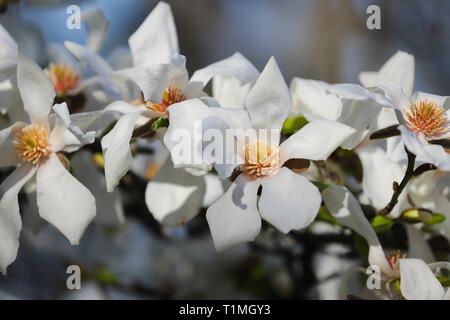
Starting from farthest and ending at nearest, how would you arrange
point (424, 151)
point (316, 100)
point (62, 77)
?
point (62, 77), point (316, 100), point (424, 151)

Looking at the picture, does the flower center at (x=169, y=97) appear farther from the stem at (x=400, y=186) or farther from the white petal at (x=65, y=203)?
the stem at (x=400, y=186)

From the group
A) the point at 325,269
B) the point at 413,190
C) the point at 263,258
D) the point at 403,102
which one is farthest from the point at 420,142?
the point at 263,258

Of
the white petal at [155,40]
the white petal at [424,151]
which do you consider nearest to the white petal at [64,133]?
the white petal at [155,40]

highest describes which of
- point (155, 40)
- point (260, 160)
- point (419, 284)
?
point (155, 40)

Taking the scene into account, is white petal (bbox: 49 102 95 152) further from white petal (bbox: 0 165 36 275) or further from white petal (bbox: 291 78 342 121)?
white petal (bbox: 291 78 342 121)

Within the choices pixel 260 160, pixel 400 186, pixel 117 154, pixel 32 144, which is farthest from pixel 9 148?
pixel 400 186

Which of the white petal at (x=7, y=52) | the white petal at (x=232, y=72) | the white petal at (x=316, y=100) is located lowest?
the white petal at (x=316, y=100)

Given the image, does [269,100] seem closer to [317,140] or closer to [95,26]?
[317,140]

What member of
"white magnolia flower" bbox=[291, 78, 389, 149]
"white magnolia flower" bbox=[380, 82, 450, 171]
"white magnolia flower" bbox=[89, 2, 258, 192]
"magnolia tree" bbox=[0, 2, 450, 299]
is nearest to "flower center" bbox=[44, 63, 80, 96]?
"magnolia tree" bbox=[0, 2, 450, 299]
